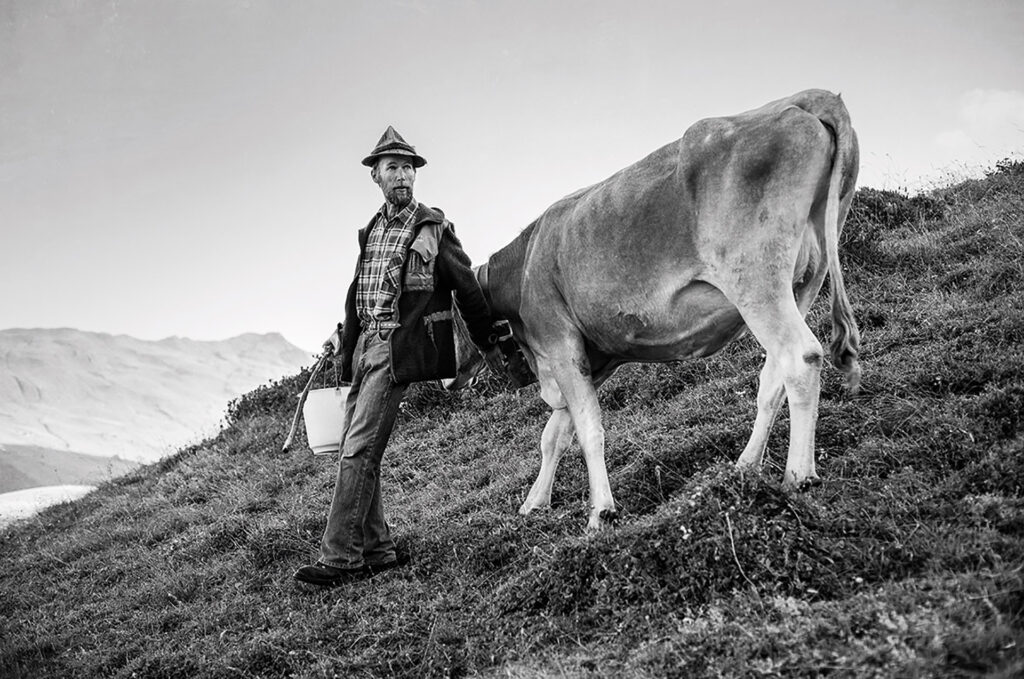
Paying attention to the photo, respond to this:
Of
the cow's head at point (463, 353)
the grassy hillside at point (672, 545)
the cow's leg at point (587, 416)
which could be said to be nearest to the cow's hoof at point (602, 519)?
the cow's leg at point (587, 416)

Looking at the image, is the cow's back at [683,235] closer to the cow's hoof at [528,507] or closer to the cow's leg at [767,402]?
the cow's leg at [767,402]

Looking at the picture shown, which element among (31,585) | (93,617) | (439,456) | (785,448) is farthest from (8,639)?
(785,448)

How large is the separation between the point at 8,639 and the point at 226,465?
5044 millimetres

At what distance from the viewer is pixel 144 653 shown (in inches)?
228

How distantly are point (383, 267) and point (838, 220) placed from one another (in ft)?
10.2

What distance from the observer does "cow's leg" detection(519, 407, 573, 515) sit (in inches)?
247

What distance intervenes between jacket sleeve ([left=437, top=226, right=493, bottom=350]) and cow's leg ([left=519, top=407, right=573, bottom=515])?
0.88 m

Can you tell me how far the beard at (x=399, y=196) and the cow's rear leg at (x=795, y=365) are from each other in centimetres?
270

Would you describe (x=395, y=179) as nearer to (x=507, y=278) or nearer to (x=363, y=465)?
(x=507, y=278)

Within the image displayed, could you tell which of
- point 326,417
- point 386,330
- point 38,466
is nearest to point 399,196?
point 386,330

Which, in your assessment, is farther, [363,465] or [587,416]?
[363,465]

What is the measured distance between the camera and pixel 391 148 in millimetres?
6145

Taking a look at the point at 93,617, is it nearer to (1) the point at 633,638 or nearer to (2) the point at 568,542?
(2) the point at 568,542

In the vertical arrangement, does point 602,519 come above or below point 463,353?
below
